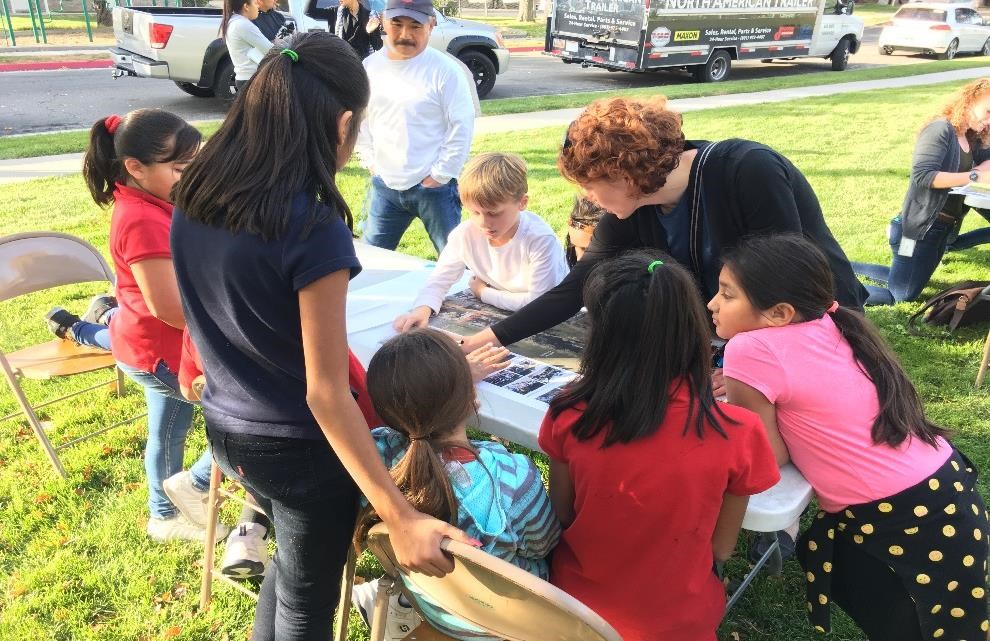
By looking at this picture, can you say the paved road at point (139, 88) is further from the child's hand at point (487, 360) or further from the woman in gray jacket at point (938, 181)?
the child's hand at point (487, 360)

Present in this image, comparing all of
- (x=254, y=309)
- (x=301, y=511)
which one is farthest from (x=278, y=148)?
(x=301, y=511)

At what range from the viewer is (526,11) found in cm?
2828

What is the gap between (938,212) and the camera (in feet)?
15.5

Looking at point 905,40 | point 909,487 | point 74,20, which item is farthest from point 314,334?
point 74,20

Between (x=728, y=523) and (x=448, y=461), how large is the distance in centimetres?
66

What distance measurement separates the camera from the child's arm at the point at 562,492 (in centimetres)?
175

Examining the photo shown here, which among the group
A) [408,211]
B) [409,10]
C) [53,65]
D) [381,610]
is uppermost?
[409,10]

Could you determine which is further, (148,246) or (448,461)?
(148,246)

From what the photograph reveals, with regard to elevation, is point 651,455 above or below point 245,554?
above

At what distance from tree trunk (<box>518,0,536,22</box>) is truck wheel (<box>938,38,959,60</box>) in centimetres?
1436

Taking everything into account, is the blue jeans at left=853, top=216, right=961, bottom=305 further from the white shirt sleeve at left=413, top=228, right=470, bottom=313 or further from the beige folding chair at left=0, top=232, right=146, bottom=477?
the beige folding chair at left=0, top=232, right=146, bottom=477

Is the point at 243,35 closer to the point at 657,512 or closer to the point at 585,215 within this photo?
the point at 585,215

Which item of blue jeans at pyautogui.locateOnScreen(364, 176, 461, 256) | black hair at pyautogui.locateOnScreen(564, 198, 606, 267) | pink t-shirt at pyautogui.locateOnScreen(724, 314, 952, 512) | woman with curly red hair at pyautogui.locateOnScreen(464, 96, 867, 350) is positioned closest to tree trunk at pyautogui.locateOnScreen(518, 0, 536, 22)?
→ blue jeans at pyautogui.locateOnScreen(364, 176, 461, 256)

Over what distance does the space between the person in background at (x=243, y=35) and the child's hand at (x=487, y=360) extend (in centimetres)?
485
